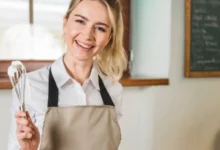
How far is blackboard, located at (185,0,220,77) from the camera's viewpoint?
4.93 ft

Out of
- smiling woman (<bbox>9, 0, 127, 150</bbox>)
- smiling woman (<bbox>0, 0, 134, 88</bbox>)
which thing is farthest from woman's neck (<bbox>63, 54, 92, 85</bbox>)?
smiling woman (<bbox>0, 0, 134, 88</bbox>)

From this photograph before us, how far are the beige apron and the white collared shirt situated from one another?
0.7 inches

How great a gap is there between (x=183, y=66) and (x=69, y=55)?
69 cm

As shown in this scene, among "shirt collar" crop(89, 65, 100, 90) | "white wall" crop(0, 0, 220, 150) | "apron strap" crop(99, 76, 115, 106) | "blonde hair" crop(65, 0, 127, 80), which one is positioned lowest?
"white wall" crop(0, 0, 220, 150)

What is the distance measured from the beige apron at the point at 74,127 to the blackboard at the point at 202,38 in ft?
2.15

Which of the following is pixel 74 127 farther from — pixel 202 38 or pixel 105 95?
pixel 202 38

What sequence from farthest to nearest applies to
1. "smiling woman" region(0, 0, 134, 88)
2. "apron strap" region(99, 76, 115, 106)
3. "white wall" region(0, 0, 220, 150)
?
"white wall" region(0, 0, 220, 150), "smiling woman" region(0, 0, 134, 88), "apron strap" region(99, 76, 115, 106)

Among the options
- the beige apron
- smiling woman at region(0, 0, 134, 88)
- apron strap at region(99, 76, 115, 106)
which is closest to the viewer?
the beige apron

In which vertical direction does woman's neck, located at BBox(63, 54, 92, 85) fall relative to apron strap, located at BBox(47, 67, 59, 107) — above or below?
above

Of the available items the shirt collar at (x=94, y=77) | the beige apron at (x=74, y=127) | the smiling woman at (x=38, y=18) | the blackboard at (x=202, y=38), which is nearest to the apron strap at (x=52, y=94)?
the beige apron at (x=74, y=127)

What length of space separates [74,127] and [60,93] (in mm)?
96

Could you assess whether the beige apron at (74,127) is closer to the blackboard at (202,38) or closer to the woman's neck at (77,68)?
the woman's neck at (77,68)

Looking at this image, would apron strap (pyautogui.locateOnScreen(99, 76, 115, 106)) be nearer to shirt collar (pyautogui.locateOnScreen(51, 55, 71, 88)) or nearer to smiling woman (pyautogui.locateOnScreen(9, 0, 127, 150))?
smiling woman (pyautogui.locateOnScreen(9, 0, 127, 150))

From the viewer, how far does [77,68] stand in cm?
97
